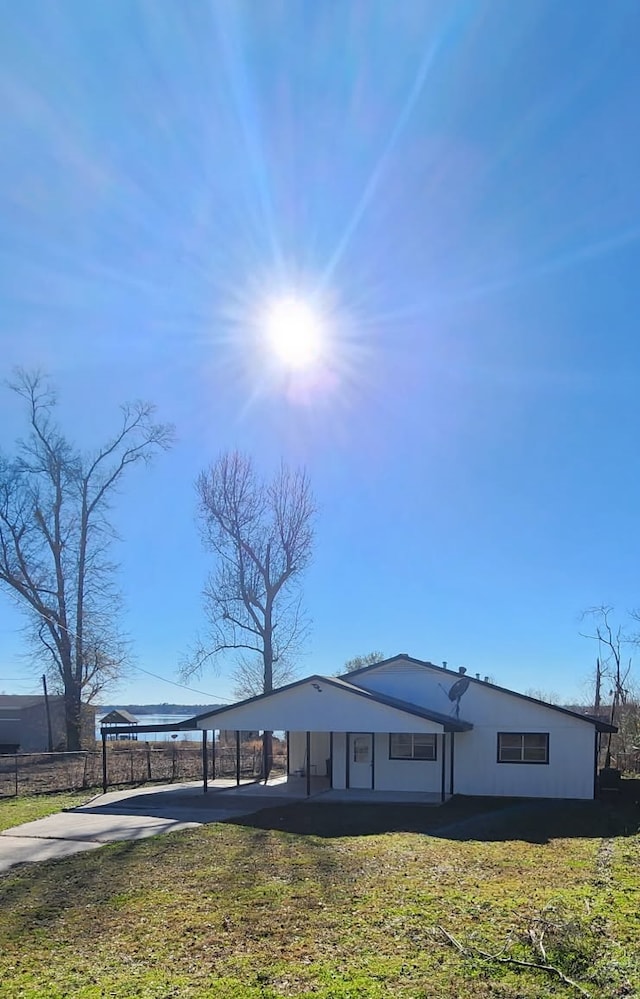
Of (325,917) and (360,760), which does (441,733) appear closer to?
(360,760)

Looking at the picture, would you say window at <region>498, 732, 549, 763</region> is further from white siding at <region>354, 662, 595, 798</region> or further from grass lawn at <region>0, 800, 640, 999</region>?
grass lawn at <region>0, 800, 640, 999</region>

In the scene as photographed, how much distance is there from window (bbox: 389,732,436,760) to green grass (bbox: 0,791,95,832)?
321 inches

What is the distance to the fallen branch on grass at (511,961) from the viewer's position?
512cm

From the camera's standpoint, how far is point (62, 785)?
2222 cm

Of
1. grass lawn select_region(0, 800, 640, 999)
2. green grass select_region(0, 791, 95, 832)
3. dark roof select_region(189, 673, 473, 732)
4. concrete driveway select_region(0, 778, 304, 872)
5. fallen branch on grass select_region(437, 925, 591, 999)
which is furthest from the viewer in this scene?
dark roof select_region(189, 673, 473, 732)

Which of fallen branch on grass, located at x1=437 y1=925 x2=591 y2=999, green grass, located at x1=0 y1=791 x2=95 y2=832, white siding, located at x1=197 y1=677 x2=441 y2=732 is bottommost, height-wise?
green grass, located at x1=0 y1=791 x2=95 y2=832

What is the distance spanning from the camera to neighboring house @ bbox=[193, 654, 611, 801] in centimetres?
1847

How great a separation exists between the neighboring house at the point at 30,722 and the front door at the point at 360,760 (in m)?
24.3

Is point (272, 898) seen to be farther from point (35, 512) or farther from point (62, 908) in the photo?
point (35, 512)

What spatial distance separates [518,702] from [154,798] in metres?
9.74

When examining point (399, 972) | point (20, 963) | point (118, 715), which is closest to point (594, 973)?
point (399, 972)

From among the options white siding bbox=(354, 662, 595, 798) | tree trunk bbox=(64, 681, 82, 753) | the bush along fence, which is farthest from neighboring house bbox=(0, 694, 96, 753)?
A: white siding bbox=(354, 662, 595, 798)

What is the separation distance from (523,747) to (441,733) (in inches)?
98.0

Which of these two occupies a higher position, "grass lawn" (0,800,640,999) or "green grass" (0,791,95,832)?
"grass lawn" (0,800,640,999)
